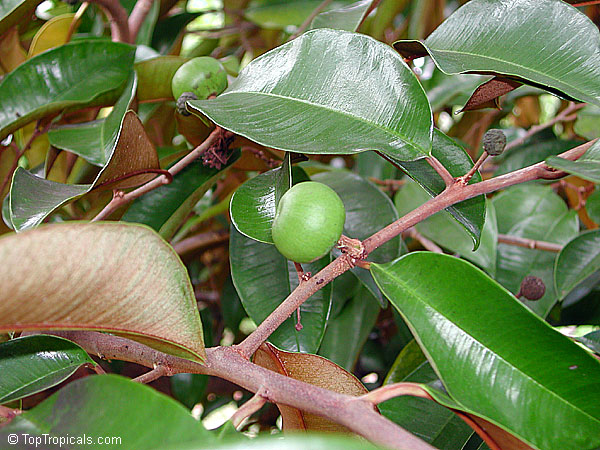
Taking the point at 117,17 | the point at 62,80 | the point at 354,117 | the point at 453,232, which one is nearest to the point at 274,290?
the point at 354,117

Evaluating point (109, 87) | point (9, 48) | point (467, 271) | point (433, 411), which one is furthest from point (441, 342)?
point (9, 48)

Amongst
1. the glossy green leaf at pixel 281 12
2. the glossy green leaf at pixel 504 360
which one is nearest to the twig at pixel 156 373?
the glossy green leaf at pixel 504 360

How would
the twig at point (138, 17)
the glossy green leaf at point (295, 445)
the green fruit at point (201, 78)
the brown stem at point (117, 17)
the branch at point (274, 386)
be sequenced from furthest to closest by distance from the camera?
the twig at point (138, 17) < the brown stem at point (117, 17) < the green fruit at point (201, 78) < the branch at point (274, 386) < the glossy green leaf at point (295, 445)

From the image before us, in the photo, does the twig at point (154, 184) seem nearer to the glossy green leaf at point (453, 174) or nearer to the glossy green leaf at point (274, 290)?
the glossy green leaf at point (274, 290)

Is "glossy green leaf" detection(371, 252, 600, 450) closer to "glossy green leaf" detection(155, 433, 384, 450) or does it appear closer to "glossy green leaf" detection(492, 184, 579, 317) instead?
"glossy green leaf" detection(155, 433, 384, 450)

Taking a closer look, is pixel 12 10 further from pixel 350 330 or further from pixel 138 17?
pixel 350 330

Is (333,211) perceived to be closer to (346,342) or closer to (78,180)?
(346,342)
